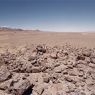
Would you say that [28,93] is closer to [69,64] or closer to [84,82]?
[84,82]

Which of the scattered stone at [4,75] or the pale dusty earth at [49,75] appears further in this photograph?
the scattered stone at [4,75]

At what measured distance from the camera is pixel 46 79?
32.3ft

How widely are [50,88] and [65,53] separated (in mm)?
5094

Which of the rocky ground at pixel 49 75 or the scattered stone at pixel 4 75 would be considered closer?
the rocky ground at pixel 49 75

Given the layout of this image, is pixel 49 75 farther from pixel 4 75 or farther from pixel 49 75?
pixel 4 75

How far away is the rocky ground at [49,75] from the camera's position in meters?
8.66

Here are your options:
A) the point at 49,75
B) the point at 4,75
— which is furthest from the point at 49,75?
the point at 4,75

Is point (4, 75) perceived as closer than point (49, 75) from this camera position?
Yes

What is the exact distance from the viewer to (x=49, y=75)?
34.2 ft

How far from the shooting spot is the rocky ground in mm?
8664

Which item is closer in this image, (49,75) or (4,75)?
(4,75)

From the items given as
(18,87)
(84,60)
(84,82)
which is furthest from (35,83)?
(84,60)

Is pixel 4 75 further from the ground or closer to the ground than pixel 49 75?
further from the ground

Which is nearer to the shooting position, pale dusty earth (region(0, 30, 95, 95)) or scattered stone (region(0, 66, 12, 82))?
pale dusty earth (region(0, 30, 95, 95))
